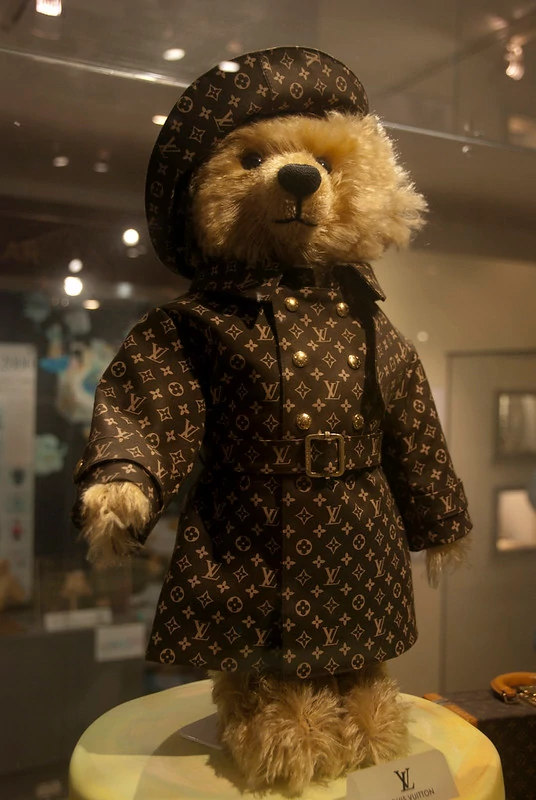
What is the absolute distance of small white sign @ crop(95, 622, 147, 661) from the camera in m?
1.44

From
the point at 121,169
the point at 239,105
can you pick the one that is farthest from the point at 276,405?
the point at 121,169

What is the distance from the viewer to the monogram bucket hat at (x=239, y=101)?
0.92m

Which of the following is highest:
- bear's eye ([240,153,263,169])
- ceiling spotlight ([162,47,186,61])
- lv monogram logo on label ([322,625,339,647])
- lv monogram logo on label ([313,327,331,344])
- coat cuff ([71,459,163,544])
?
ceiling spotlight ([162,47,186,61])

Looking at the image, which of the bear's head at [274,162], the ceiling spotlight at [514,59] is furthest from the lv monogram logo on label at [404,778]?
the ceiling spotlight at [514,59]

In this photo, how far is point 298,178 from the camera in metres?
0.85

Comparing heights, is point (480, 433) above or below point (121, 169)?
below

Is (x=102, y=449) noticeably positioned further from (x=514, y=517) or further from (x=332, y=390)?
(x=514, y=517)

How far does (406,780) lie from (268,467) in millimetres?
365

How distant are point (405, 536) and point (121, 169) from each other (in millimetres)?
732

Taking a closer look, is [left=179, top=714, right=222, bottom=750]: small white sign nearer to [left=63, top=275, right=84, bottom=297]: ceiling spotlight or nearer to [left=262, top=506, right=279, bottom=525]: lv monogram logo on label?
[left=262, top=506, right=279, bottom=525]: lv monogram logo on label

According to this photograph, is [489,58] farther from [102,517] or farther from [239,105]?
[102,517]

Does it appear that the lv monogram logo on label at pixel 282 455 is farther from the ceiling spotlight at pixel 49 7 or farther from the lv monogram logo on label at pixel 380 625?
the ceiling spotlight at pixel 49 7

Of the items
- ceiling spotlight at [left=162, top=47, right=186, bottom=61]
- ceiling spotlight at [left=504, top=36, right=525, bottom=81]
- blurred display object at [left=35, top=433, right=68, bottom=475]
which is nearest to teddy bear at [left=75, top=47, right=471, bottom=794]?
ceiling spotlight at [left=162, top=47, right=186, bottom=61]

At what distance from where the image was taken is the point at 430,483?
1.00m
